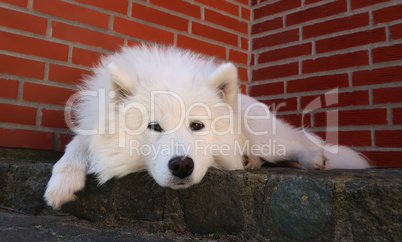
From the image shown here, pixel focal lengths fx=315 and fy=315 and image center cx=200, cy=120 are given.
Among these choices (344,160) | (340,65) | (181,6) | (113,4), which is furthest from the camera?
(181,6)

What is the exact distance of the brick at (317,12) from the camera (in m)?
2.99

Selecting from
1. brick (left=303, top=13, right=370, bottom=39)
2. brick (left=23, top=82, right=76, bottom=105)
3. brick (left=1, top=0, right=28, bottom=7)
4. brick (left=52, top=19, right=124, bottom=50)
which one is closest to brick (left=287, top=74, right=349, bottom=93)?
brick (left=303, top=13, right=370, bottom=39)

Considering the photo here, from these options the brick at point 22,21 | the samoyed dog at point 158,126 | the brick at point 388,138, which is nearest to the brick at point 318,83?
the brick at point 388,138

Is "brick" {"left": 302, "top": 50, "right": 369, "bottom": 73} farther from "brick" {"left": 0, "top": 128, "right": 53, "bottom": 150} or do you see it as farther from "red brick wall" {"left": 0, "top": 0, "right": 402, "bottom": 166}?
"brick" {"left": 0, "top": 128, "right": 53, "bottom": 150}

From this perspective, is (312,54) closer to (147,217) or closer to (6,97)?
(147,217)

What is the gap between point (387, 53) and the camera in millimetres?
2662

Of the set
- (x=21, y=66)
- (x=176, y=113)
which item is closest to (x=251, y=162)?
(x=176, y=113)

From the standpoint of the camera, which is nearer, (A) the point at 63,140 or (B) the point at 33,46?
(B) the point at 33,46

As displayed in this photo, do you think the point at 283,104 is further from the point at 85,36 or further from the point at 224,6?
the point at 85,36

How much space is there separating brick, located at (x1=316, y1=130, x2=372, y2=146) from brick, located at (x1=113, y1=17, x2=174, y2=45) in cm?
176

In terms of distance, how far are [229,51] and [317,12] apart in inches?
38.3

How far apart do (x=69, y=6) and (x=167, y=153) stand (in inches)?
68.3

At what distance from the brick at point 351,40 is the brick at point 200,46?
999 millimetres

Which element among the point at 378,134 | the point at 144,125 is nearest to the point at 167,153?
the point at 144,125
